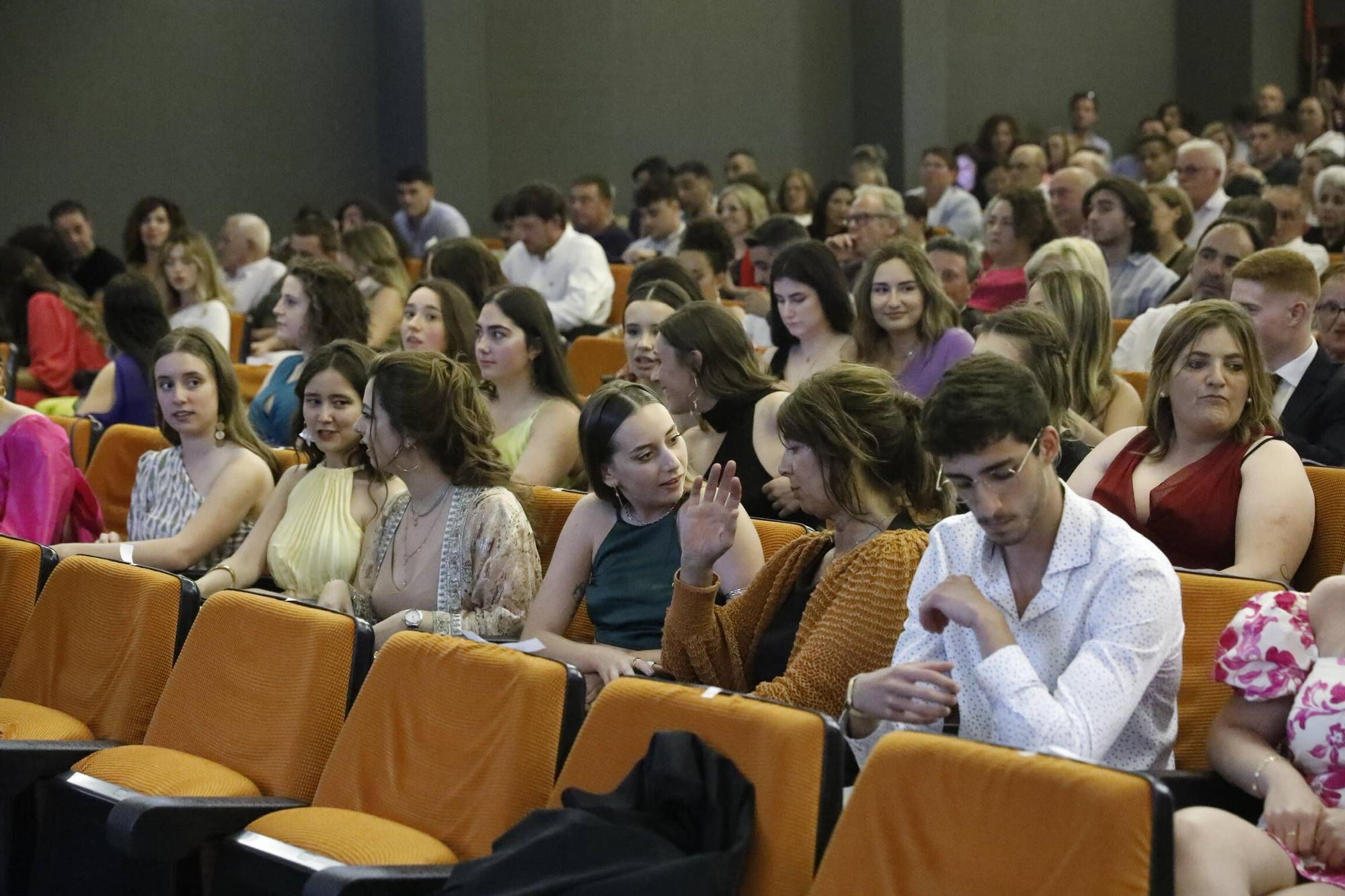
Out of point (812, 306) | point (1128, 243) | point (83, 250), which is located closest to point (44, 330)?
point (83, 250)

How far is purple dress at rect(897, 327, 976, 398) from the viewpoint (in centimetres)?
469

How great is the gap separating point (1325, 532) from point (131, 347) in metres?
3.88

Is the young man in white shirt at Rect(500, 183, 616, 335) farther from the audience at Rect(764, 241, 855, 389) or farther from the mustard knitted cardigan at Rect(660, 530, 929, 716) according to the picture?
the mustard knitted cardigan at Rect(660, 530, 929, 716)

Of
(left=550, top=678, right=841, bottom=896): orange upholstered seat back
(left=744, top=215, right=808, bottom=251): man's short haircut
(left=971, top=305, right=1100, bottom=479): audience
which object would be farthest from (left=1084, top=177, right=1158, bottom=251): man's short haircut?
(left=550, top=678, right=841, bottom=896): orange upholstered seat back

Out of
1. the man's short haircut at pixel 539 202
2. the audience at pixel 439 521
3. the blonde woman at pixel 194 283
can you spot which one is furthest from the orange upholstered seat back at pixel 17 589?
the man's short haircut at pixel 539 202

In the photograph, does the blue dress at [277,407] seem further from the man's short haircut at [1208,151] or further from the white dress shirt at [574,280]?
the man's short haircut at [1208,151]

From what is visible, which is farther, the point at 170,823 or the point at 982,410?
the point at 170,823

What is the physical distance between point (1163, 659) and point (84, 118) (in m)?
8.80

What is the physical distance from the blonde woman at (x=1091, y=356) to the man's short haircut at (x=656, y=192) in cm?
477

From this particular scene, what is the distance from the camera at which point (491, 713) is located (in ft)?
8.07

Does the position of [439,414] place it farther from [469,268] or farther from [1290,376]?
[469,268]

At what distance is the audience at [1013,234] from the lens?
20.2ft

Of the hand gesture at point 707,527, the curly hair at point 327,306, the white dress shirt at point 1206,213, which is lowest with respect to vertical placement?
the hand gesture at point 707,527

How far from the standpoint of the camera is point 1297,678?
228 centimetres
